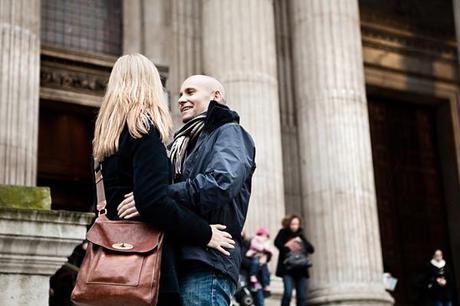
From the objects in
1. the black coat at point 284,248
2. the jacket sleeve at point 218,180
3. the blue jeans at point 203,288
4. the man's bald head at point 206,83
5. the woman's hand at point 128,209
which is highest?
the black coat at point 284,248

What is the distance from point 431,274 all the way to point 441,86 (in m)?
9.98

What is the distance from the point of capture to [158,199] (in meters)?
3.62

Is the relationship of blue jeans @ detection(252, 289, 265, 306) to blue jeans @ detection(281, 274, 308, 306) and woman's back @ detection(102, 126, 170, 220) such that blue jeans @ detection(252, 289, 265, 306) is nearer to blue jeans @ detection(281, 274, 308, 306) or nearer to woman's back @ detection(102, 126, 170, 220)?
blue jeans @ detection(281, 274, 308, 306)

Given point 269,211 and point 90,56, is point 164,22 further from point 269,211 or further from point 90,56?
point 269,211

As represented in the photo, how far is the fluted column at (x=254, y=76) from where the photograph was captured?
15.8 meters

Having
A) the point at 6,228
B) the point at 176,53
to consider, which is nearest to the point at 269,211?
the point at 176,53

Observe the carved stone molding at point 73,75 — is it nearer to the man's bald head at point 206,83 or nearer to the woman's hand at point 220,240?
the man's bald head at point 206,83

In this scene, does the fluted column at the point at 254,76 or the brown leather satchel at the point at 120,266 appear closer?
the brown leather satchel at the point at 120,266

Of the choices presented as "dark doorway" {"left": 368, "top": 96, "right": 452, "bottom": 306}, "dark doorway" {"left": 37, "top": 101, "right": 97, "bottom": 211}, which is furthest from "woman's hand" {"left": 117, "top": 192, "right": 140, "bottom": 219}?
"dark doorway" {"left": 368, "top": 96, "right": 452, "bottom": 306}

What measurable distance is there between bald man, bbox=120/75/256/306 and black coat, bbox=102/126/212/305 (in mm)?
69

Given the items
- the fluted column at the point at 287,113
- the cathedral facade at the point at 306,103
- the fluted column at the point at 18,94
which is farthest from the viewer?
the fluted column at the point at 287,113

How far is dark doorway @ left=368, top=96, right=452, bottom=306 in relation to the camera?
2256cm

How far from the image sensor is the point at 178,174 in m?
4.06

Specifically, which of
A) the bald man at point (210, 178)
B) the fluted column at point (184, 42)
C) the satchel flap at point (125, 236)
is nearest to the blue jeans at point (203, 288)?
the bald man at point (210, 178)
